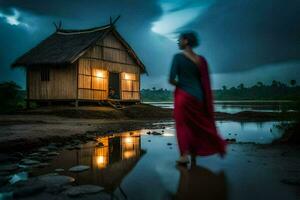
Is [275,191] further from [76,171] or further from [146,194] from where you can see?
[76,171]

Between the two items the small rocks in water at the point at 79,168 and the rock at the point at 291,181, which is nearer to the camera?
the rock at the point at 291,181

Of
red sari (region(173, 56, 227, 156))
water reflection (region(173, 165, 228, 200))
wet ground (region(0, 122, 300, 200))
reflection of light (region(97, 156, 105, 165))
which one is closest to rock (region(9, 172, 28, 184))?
wet ground (region(0, 122, 300, 200))

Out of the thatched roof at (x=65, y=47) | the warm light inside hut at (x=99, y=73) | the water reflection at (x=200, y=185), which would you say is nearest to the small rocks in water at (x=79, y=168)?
the water reflection at (x=200, y=185)

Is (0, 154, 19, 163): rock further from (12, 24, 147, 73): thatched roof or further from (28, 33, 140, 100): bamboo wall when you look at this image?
(28, 33, 140, 100): bamboo wall

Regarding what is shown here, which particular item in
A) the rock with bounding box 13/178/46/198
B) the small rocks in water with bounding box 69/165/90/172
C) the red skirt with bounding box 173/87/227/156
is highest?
the red skirt with bounding box 173/87/227/156

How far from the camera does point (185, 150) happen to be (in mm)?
4398

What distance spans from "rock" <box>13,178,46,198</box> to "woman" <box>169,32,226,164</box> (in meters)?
2.02

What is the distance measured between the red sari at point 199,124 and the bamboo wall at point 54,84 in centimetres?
1705

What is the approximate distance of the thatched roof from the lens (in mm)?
20297

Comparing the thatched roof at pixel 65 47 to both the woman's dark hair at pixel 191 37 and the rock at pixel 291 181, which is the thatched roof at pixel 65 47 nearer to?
the woman's dark hair at pixel 191 37

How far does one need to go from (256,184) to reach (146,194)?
1.27m

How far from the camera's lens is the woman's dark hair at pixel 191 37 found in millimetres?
4590

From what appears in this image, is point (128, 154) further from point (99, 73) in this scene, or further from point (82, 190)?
point (99, 73)

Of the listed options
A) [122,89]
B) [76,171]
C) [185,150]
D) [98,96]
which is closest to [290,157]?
[185,150]
